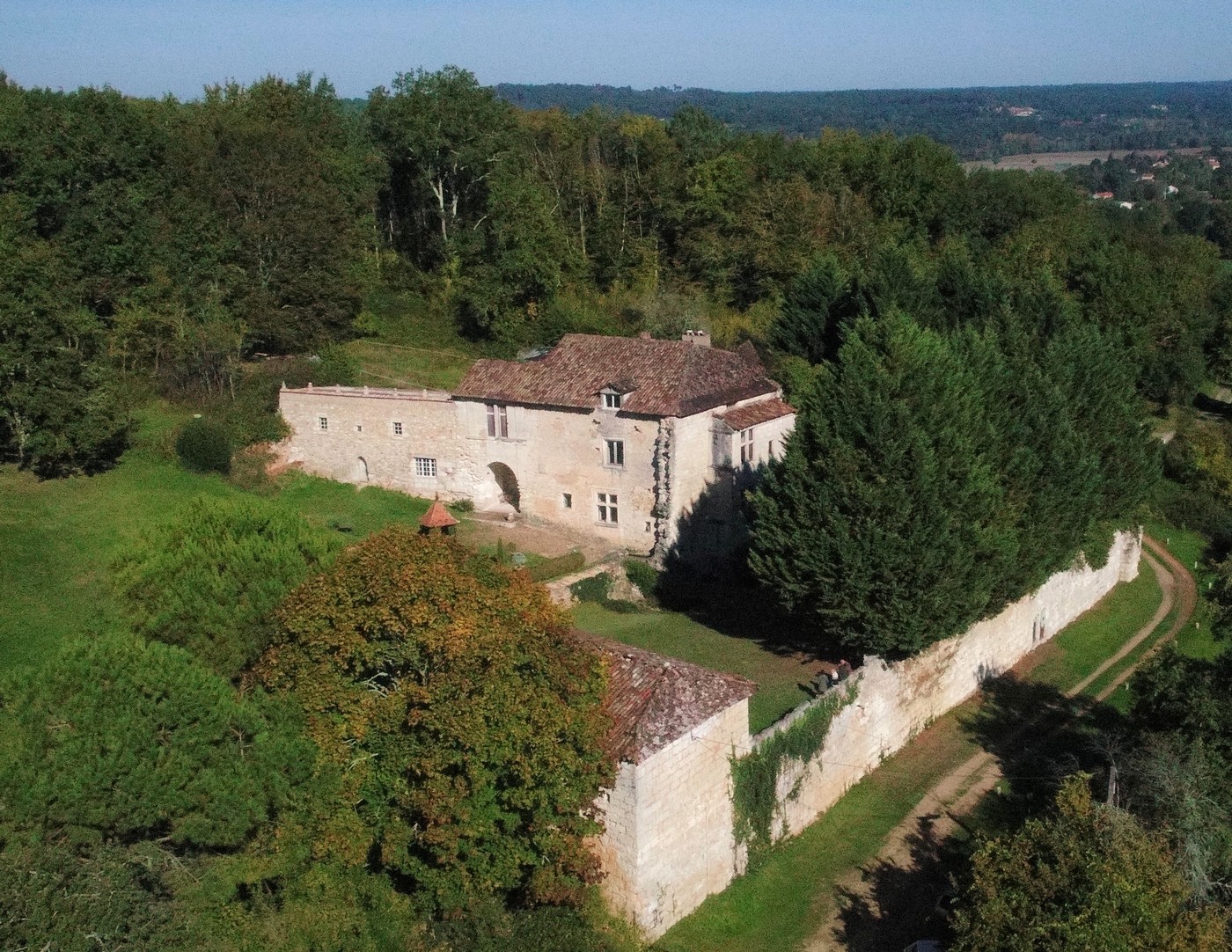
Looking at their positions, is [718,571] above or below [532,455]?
below

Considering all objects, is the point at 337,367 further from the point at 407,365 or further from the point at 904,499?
the point at 904,499

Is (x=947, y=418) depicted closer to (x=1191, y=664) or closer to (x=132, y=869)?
(x=1191, y=664)

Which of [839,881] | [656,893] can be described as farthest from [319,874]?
[839,881]

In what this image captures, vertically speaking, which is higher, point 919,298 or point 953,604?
point 919,298

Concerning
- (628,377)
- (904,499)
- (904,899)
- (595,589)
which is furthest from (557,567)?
(904,899)

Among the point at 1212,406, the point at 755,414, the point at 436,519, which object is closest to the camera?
the point at 436,519

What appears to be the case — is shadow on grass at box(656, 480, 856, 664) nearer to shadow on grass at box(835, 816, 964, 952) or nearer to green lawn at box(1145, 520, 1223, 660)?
shadow on grass at box(835, 816, 964, 952)

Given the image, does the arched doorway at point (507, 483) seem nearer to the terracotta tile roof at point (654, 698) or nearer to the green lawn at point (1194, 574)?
the terracotta tile roof at point (654, 698)

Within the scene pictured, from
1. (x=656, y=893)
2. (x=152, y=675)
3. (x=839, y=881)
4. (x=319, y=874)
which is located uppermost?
(x=152, y=675)
